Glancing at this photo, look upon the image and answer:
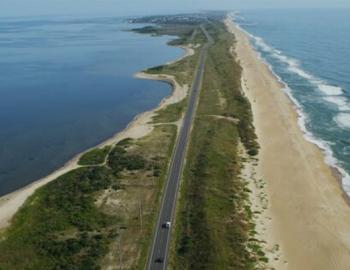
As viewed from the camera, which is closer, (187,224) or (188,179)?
(187,224)

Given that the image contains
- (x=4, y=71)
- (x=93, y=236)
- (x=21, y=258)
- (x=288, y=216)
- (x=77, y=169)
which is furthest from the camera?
(x=4, y=71)

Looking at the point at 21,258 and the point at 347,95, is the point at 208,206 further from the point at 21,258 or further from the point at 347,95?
the point at 347,95

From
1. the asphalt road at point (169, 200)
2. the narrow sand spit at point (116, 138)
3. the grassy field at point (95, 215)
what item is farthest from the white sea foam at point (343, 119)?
the narrow sand spit at point (116, 138)

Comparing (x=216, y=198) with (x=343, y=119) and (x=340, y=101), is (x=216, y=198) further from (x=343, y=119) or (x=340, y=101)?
(x=340, y=101)

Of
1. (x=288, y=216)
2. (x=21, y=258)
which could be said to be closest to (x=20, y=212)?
(x=21, y=258)

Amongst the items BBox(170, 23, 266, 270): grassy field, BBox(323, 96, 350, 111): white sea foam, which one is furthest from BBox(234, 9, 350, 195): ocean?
BBox(170, 23, 266, 270): grassy field

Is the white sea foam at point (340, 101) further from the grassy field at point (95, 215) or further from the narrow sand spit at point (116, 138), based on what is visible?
the grassy field at point (95, 215)

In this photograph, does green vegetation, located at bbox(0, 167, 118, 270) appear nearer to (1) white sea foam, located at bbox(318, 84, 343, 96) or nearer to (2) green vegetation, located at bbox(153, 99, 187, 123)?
(2) green vegetation, located at bbox(153, 99, 187, 123)
